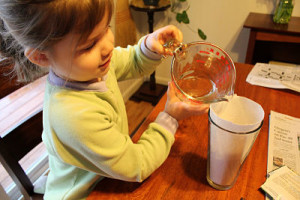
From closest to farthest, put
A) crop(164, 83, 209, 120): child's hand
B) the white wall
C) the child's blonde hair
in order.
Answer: the child's blonde hair < crop(164, 83, 209, 120): child's hand < the white wall

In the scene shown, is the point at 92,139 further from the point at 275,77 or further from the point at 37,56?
the point at 275,77

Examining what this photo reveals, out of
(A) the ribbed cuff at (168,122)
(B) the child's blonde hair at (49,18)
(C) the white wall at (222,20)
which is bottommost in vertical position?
(C) the white wall at (222,20)

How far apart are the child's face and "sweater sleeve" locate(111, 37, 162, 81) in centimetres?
26

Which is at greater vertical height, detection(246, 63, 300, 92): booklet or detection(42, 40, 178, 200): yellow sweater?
detection(42, 40, 178, 200): yellow sweater

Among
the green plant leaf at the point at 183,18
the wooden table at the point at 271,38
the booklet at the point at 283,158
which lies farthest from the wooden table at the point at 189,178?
the green plant leaf at the point at 183,18

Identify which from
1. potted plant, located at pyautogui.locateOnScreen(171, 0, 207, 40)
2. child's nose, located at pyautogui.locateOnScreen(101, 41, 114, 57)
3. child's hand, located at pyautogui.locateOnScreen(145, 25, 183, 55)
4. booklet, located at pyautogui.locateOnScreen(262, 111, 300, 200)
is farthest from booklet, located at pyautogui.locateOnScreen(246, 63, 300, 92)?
potted plant, located at pyautogui.locateOnScreen(171, 0, 207, 40)

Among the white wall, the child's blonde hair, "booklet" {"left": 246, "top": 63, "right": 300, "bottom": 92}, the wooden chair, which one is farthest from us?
the white wall

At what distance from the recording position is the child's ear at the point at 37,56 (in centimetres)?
47

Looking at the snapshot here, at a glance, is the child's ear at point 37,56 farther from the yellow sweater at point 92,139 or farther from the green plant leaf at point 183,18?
the green plant leaf at point 183,18

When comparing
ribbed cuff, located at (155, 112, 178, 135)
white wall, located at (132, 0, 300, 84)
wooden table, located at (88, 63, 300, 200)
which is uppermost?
ribbed cuff, located at (155, 112, 178, 135)

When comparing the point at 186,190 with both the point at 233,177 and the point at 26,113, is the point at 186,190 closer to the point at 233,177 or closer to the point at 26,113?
the point at 233,177

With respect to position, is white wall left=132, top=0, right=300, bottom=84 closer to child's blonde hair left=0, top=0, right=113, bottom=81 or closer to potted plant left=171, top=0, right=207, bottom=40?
potted plant left=171, top=0, right=207, bottom=40

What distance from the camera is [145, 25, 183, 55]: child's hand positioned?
69 cm

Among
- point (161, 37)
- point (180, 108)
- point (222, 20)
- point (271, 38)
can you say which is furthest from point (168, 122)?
point (222, 20)
